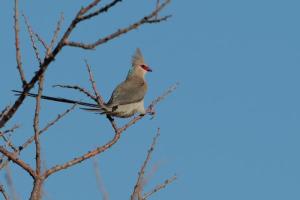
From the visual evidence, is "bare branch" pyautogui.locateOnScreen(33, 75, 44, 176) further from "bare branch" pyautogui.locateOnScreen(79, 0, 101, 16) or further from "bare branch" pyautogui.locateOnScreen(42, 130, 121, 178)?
"bare branch" pyautogui.locateOnScreen(79, 0, 101, 16)

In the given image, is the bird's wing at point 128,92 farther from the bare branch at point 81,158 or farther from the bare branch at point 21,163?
the bare branch at point 21,163

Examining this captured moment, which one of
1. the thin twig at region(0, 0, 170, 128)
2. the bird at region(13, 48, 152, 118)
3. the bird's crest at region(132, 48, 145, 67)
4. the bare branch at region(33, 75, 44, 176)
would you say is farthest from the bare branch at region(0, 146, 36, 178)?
the bird's crest at region(132, 48, 145, 67)

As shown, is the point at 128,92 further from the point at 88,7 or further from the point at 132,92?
the point at 88,7

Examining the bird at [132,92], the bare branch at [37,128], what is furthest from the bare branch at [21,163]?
the bird at [132,92]

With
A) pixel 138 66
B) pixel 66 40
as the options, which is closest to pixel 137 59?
pixel 138 66

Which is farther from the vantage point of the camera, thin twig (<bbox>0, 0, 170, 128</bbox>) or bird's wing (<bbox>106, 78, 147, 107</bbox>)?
bird's wing (<bbox>106, 78, 147, 107</bbox>)

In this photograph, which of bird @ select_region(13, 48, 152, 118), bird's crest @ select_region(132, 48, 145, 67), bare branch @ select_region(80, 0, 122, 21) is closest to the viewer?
bare branch @ select_region(80, 0, 122, 21)

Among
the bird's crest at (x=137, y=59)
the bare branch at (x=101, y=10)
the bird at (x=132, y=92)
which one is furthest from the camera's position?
the bird's crest at (x=137, y=59)

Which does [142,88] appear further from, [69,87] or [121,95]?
[69,87]

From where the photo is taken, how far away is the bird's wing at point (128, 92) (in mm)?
6828

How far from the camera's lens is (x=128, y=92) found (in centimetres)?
712

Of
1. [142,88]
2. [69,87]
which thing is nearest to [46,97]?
[69,87]

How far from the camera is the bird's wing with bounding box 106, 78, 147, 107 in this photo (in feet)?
22.4

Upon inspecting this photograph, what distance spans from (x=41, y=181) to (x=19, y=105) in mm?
402
